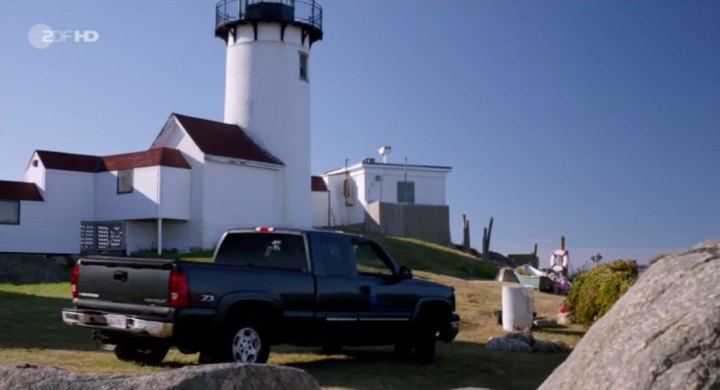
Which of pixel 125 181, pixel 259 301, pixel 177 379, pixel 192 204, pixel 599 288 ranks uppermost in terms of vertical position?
pixel 125 181

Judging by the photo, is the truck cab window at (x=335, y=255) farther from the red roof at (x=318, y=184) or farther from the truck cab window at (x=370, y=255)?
the red roof at (x=318, y=184)

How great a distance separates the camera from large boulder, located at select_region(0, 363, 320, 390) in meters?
6.16

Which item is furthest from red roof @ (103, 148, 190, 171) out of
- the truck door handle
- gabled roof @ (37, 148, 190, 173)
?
the truck door handle

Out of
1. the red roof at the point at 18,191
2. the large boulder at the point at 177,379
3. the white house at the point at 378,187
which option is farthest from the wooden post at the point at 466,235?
the large boulder at the point at 177,379

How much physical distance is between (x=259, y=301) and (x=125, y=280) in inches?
65.5

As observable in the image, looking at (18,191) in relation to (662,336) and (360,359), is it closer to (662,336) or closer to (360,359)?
(360,359)

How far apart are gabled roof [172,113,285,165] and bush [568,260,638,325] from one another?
2209 centimetres

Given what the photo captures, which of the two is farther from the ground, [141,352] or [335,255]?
[335,255]

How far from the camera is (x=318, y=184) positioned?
50938 mm

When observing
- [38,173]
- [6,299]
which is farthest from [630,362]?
[38,173]

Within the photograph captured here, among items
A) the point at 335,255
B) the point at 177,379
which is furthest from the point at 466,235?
the point at 177,379

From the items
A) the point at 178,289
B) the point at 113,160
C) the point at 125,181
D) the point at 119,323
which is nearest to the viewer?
the point at 178,289

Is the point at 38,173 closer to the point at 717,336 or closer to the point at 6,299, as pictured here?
the point at 6,299

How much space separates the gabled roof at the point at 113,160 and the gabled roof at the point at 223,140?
1.24 m
